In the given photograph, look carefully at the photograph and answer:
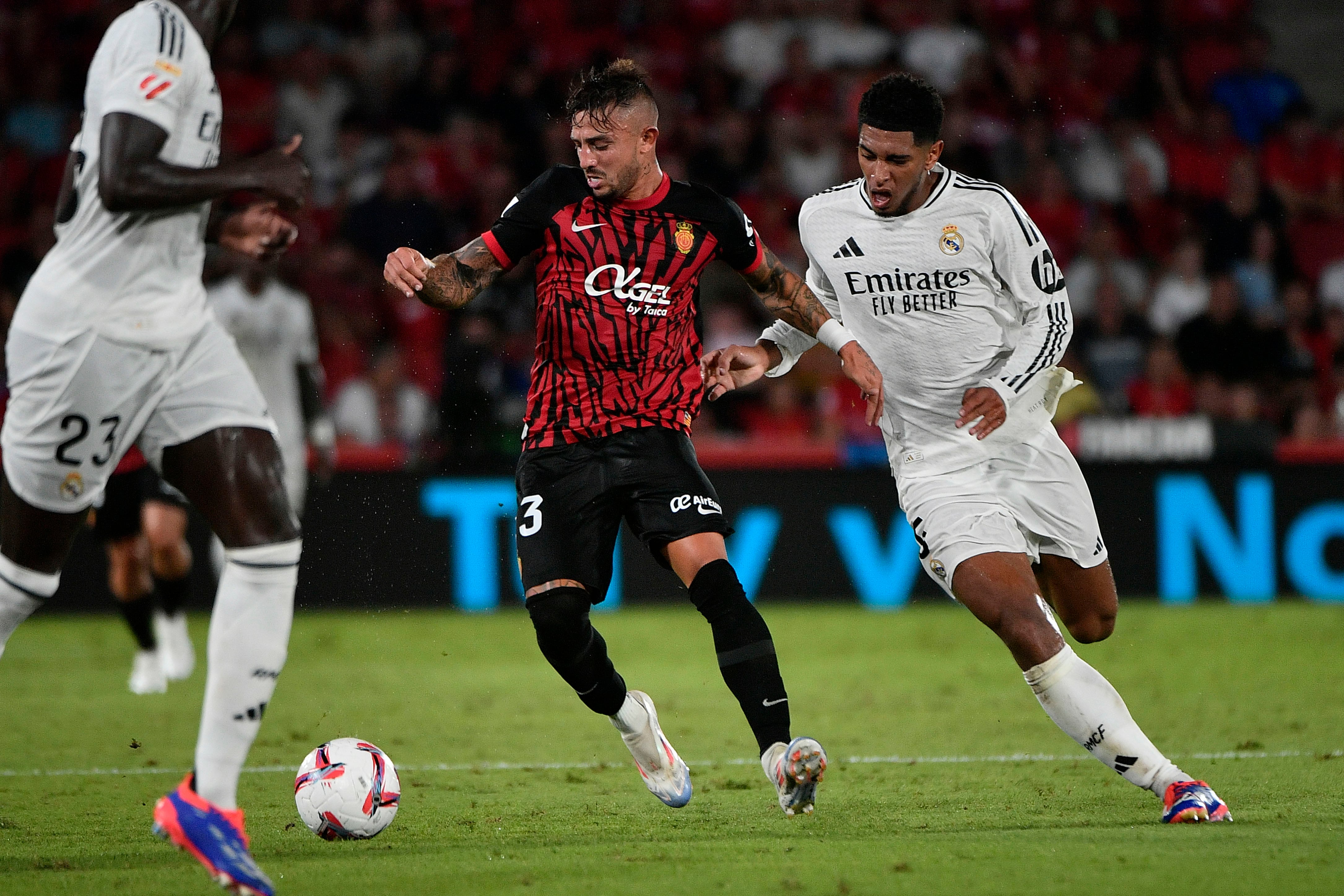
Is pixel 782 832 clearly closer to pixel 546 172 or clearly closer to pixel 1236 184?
pixel 546 172

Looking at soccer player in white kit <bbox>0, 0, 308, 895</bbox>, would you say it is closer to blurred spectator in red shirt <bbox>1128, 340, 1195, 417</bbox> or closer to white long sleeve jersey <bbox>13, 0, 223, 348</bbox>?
white long sleeve jersey <bbox>13, 0, 223, 348</bbox>

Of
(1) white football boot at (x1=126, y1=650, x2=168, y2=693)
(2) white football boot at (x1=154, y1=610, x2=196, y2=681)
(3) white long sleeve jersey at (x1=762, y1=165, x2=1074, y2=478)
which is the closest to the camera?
(3) white long sleeve jersey at (x1=762, y1=165, x2=1074, y2=478)

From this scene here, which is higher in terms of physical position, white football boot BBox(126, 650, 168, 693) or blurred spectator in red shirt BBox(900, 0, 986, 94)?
blurred spectator in red shirt BBox(900, 0, 986, 94)

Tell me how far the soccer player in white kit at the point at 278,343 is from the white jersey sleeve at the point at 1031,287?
5932mm

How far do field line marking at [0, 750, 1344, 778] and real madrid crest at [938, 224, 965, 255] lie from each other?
200cm

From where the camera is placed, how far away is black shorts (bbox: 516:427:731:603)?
517 cm

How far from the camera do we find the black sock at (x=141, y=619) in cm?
888

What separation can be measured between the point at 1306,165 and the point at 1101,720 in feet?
39.9

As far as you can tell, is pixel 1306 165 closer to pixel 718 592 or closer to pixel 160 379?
pixel 718 592

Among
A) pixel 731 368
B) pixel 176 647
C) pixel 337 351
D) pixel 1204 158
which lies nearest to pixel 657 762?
pixel 731 368

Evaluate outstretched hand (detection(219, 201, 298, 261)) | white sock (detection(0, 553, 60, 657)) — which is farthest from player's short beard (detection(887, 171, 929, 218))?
white sock (detection(0, 553, 60, 657))

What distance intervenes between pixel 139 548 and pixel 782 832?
551 cm

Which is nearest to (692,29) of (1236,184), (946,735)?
(1236,184)

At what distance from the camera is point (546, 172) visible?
5.33 meters
